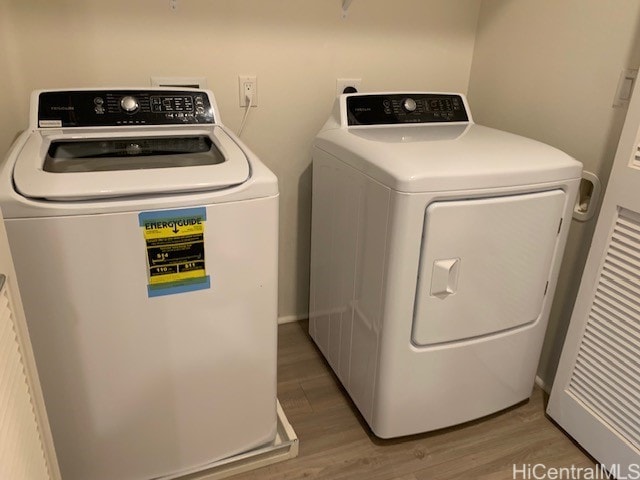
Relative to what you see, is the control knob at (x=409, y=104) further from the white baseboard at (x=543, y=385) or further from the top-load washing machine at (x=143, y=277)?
the white baseboard at (x=543, y=385)

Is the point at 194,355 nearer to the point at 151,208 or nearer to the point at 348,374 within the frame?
the point at 151,208

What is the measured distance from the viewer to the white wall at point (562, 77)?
1.55m

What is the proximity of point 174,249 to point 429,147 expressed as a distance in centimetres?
→ 79

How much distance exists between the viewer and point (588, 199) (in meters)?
1.68

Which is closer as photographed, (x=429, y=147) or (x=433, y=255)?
(x=433, y=255)

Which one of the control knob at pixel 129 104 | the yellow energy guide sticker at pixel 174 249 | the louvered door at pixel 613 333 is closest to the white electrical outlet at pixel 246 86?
the control knob at pixel 129 104

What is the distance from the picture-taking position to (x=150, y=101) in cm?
154

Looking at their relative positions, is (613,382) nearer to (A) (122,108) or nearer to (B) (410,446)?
(B) (410,446)

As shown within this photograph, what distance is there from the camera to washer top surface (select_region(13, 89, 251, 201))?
1124mm

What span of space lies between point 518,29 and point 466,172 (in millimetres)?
891

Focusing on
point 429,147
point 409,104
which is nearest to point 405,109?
point 409,104

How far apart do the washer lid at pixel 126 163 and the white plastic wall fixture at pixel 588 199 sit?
1103 millimetres

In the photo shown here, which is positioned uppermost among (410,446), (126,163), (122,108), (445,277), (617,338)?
(122,108)

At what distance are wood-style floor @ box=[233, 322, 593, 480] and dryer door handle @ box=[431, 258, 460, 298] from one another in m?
0.58
